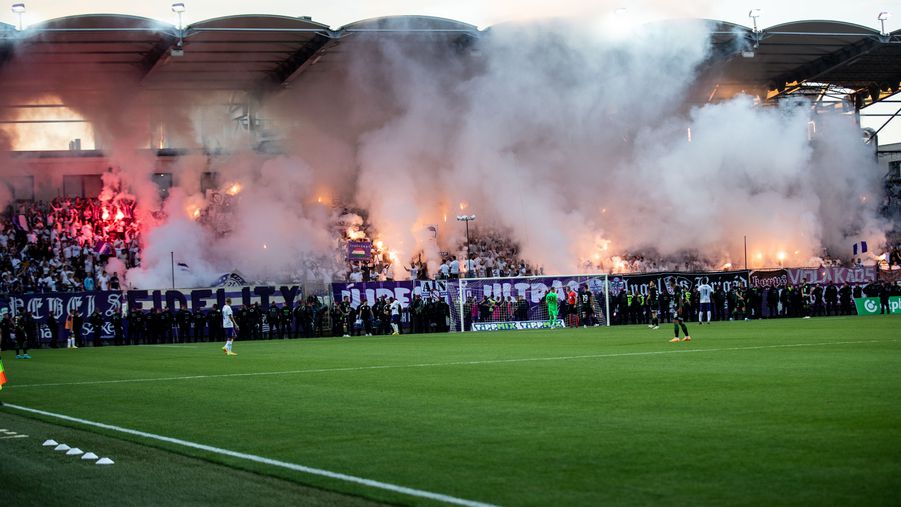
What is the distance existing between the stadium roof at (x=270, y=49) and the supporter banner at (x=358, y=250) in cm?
864

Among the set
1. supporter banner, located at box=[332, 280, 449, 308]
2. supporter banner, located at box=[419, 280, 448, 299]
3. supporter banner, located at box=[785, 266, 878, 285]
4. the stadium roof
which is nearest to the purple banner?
supporter banner, located at box=[332, 280, 449, 308]

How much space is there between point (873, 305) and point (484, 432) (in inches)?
1422

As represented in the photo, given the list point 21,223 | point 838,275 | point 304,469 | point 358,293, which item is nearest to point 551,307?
point 358,293

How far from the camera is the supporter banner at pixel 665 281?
4450 centimetres

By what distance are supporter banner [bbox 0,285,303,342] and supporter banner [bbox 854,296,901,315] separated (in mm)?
22206

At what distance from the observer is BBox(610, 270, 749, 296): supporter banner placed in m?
44.5

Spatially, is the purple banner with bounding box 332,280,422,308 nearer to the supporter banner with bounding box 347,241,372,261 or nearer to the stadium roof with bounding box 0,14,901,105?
the supporter banner with bounding box 347,241,372,261

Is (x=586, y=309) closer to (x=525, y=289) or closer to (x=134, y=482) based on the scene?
(x=525, y=289)

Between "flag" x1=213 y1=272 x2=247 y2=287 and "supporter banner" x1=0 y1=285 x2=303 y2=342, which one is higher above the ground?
"flag" x1=213 y1=272 x2=247 y2=287

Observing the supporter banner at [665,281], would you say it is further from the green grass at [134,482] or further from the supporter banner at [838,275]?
the green grass at [134,482]

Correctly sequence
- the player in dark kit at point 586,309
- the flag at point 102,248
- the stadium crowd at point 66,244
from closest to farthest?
the player in dark kit at point 586,309 < the stadium crowd at point 66,244 < the flag at point 102,248

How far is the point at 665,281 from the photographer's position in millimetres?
44688

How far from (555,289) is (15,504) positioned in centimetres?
3572

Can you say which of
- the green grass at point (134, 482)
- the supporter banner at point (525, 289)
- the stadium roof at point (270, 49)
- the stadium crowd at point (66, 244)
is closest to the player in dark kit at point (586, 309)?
the supporter banner at point (525, 289)
